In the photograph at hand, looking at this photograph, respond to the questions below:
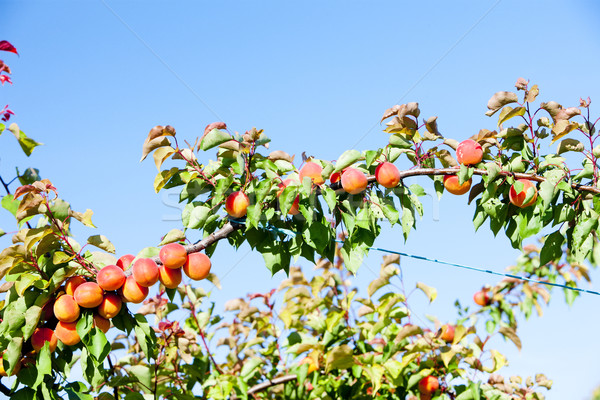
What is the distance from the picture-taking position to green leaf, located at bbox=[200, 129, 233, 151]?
6.41 ft

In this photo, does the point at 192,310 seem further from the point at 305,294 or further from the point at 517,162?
the point at 517,162

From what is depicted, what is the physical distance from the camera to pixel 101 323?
194 centimetres

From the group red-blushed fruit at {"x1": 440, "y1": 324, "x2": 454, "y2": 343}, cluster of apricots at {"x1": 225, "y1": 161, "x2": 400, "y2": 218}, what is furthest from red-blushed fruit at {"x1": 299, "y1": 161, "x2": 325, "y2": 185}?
red-blushed fruit at {"x1": 440, "y1": 324, "x2": 454, "y2": 343}

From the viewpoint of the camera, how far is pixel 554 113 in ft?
7.16

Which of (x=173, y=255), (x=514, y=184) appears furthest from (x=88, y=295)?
(x=514, y=184)

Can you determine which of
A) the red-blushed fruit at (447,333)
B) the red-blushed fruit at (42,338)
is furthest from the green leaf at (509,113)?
the red-blushed fruit at (42,338)

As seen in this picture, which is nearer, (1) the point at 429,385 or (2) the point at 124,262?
(2) the point at 124,262

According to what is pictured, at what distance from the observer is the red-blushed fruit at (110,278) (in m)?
1.87

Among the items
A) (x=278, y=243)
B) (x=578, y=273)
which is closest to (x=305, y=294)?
(x=278, y=243)

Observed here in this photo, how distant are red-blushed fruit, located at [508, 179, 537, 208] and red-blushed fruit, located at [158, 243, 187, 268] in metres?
1.30

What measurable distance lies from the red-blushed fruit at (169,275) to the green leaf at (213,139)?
0.46 metres

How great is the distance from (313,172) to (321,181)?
47mm

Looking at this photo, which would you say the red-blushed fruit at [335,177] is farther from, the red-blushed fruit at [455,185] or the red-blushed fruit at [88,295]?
the red-blushed fruit at [88,295]

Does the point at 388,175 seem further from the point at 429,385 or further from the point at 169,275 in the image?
the point at 429,385
